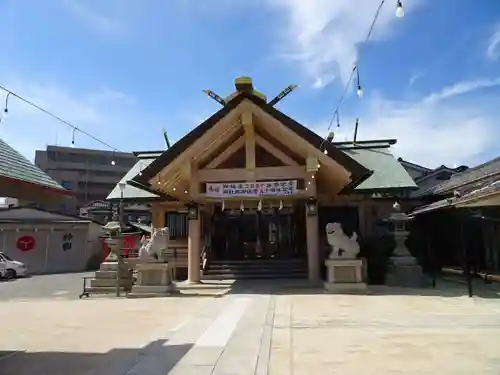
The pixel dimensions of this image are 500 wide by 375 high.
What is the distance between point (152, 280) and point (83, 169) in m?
52.9

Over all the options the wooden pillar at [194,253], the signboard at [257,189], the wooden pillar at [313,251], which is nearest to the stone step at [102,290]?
the wooden pillar at [194,253]

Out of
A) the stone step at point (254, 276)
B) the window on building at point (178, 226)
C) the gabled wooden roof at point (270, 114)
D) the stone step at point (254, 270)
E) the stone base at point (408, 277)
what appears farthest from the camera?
the window on building at point (178, 226)

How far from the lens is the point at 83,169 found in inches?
2343

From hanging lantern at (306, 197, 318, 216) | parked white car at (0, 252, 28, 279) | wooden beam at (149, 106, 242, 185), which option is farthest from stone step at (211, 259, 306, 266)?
parked white car at (0, 252, 28, 279)

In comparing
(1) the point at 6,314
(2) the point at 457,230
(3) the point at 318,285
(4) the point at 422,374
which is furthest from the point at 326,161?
(1) the point at 6,314

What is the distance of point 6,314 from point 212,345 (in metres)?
6.13

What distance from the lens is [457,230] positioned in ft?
52.5

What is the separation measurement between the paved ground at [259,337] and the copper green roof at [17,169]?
2400mm

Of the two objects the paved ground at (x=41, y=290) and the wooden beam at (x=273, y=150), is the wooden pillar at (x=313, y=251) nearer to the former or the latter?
the wooden beam at (x=273, y=150)

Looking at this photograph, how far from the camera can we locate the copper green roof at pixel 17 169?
5.40 m

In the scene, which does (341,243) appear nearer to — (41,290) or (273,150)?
(273,150)

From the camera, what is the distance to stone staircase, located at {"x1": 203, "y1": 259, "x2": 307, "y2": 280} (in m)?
15.2

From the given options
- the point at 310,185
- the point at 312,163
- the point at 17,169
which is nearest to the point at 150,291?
the point at 310,185

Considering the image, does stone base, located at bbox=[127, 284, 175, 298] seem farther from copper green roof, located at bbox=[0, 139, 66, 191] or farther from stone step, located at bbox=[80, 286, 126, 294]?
copper green roof, located at bbox=[0, 139, 66, 191]
